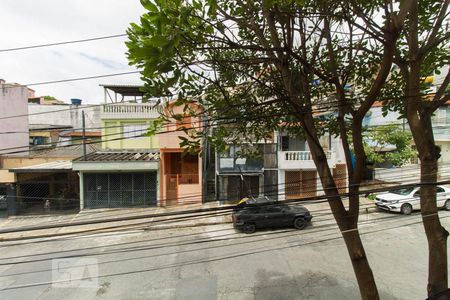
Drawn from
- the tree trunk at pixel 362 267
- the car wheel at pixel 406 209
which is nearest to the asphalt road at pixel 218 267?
the car wheel at pixel 406 209

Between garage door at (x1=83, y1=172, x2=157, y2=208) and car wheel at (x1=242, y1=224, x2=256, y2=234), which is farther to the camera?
garage door at (x1=83, y1=172, x2=157, y2=208)

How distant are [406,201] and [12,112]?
2423 cm

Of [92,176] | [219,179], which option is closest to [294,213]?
[219,179]

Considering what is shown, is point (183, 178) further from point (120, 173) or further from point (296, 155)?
point (296, 155)

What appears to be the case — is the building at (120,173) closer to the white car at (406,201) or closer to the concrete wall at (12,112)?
the concrete wall at (12,112)

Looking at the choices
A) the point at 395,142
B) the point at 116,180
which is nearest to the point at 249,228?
the point at 116,180

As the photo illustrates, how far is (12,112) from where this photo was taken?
64.8 feet

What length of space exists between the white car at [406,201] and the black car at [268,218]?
454cm

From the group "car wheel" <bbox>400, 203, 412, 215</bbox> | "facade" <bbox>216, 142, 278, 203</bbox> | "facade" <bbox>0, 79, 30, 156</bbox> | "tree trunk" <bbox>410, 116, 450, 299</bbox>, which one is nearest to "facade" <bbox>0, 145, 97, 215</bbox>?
"facade" <bbox>0, 79, 30, 156</bbox>

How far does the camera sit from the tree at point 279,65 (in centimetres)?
275

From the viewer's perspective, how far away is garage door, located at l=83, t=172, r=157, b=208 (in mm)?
16562

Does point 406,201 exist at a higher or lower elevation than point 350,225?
lower

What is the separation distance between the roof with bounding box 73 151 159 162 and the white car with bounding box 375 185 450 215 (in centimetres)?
1206

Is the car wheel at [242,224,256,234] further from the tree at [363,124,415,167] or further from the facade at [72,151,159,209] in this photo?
the tree at [363,124,415,167]
